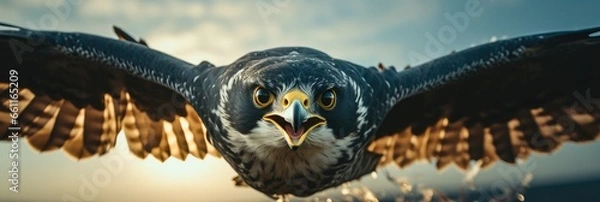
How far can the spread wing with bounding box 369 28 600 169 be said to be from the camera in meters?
7.66

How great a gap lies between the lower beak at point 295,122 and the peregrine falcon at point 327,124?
25 centimetres

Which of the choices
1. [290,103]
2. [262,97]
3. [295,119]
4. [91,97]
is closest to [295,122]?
[295,119]

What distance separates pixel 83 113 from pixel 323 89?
175 inches

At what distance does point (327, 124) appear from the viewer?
17.0ft

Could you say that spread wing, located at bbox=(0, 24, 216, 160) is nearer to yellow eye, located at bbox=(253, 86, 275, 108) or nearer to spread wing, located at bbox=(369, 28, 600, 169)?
yellow eye, located at bbox=(253, 86, 275, 108)

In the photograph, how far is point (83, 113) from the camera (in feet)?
28.2

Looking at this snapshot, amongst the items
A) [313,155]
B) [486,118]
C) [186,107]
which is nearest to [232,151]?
[313,155]

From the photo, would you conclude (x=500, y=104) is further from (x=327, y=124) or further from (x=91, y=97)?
(x=91, y=97)

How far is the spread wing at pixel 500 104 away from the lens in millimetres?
7664

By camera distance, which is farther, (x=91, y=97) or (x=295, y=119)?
(x=91, y=97)

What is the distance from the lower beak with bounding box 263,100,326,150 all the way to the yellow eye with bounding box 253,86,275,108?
0.29ft

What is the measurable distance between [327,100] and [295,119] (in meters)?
0.39

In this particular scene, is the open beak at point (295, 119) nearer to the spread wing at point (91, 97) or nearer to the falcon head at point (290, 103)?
the falcon head at point (290, 103)

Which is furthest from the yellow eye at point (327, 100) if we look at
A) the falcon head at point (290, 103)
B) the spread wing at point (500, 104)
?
the spread wing at point (500, 104)
